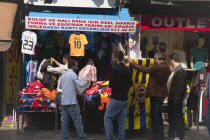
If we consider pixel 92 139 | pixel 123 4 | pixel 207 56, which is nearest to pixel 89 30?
pixel 123 4

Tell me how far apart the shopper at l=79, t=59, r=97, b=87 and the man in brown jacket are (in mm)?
2169

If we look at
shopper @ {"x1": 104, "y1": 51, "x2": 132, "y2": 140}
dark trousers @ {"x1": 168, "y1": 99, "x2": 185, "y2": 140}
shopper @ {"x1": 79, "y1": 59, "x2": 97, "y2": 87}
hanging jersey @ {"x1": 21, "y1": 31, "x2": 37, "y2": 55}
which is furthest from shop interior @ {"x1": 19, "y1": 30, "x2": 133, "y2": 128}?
shopper @ {"x1": 104, "y1": 51, "x2": 132, "y2": 140}

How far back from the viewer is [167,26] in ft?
41.6

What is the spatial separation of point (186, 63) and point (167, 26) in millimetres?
1367

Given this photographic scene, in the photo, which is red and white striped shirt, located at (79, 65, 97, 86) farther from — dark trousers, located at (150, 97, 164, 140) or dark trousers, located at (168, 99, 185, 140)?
dark trousers, located at (168, 99, 185, 140)

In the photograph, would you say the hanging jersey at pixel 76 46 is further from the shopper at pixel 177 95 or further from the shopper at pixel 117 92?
the shopper at pixel 117 92

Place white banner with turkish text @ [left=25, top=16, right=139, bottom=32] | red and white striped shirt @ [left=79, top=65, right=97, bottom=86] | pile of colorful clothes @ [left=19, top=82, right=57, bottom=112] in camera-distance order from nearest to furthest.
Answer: pile of colorful clothes @ [left=19, top=82, right=57, bottom=112] < white banner with turkish text @ [left=25, top=16, right=139, bottom=32] < red and white striped shirt @ [left=79, top=65, right=97, bottom=86]

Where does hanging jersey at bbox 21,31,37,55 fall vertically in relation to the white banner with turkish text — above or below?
below

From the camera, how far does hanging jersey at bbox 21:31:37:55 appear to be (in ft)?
37.5

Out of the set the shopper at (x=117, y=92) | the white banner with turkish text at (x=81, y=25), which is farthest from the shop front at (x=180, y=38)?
the shopper at (x=117, y=92)

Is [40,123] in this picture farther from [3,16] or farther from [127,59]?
[127,59]

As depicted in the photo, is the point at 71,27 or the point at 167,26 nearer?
the point at 71,27

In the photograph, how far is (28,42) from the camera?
11477 millimetres

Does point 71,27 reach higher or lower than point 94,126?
higher
